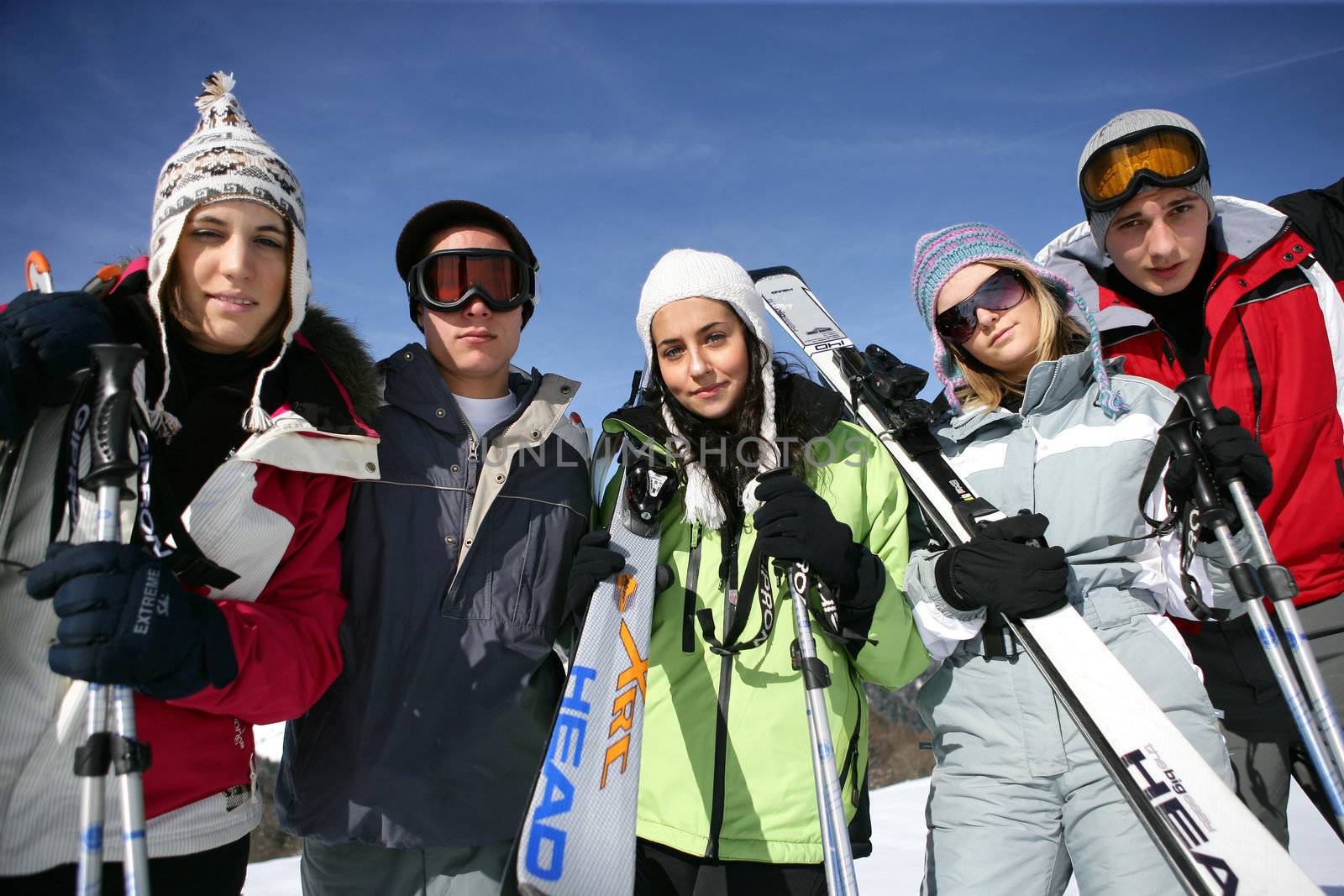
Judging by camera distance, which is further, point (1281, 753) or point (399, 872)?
point (1281, 753)

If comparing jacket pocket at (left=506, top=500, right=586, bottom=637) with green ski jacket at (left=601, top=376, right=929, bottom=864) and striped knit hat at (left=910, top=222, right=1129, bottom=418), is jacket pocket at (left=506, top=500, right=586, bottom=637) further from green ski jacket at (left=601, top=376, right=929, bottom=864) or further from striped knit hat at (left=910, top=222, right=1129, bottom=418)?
striped knit hat at (left=910, top=222, right=1129, bottom=418)

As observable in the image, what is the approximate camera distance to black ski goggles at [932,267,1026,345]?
2.60m

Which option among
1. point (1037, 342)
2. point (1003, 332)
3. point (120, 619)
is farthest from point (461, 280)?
point (1037, 342)

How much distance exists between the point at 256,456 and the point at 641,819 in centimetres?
150

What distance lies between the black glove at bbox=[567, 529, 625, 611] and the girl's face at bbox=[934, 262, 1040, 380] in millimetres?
1499

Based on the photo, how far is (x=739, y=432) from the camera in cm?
256

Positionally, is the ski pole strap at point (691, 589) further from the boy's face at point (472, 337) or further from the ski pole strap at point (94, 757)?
the ski pole strap at point (94, 757)

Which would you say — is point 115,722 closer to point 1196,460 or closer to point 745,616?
point 745,616

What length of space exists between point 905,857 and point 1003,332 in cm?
454

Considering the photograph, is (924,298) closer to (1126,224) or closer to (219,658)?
(1126,224)

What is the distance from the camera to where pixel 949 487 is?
2414 millimetres

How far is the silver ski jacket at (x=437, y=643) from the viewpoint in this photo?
207 cm

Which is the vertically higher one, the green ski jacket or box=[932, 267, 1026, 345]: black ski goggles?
box=[932, 267, 1026, 345]: black ski goggles

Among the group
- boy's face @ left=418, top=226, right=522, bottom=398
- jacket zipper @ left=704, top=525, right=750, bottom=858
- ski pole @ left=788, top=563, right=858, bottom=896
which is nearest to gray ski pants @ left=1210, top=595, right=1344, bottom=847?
ski pole @ left=788, top=563, right=858, bottom=896
